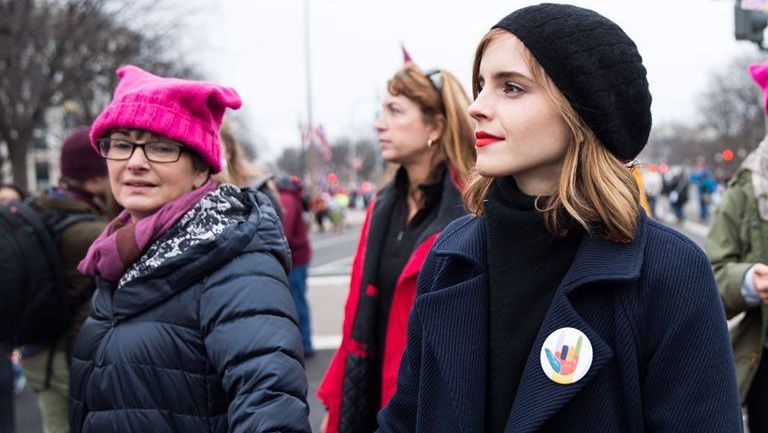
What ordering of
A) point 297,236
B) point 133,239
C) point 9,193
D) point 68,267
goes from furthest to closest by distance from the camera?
1. point 297,236
2. point 9,193
3. point 68,267
4. point 133,239

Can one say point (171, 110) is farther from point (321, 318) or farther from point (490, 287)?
point (321, 318)

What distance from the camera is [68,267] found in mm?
3477

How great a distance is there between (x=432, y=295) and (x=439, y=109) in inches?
66.2

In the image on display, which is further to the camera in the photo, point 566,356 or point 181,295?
point 181,295

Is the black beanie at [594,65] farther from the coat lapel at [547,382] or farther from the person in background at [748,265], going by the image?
the person in background at [748,265]

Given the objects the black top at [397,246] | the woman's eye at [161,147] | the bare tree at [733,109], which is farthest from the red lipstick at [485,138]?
the bare tree at [733,109]

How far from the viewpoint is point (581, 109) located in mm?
1492

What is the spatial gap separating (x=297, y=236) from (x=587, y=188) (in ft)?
16.9

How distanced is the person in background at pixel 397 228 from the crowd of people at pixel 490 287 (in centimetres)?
2

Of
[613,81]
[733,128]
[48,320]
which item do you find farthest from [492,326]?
[733,128]

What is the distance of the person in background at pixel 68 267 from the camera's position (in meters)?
3.49

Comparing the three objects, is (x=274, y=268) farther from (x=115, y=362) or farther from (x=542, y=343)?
(x=542, y=343)

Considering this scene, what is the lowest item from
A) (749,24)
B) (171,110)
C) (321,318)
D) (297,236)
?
(321,318)

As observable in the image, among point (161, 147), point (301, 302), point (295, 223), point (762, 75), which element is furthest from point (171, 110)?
point (301, 302)
